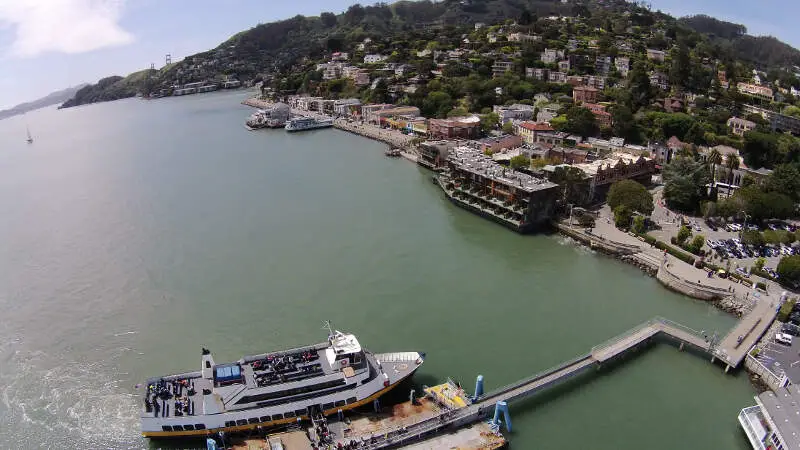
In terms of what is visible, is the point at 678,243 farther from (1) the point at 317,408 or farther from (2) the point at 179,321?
(2) the point at 179,321

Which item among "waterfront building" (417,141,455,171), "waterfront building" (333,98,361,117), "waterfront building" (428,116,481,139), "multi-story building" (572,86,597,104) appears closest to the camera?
"waterfront building" (417,141,455,171)

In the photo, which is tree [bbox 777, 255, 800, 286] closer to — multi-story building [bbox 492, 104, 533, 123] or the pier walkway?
the pier walkway

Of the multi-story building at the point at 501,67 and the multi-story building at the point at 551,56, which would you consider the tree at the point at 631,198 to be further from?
the multi-story building at the point at 551,56

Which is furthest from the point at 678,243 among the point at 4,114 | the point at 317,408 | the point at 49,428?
the point at 4,114

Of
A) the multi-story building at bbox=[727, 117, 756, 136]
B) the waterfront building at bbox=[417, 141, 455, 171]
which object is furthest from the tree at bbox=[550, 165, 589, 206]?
the multi-story building at bbox=[727, 117, 756, 136]

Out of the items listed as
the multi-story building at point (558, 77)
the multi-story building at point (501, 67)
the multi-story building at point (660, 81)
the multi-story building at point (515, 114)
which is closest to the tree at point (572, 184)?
the multi-story building at point (515, 114)

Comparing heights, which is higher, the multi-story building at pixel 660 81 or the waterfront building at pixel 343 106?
the multi-story building at pixel 660 81

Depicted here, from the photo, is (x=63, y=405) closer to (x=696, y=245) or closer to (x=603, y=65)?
(x=696, y=245)
